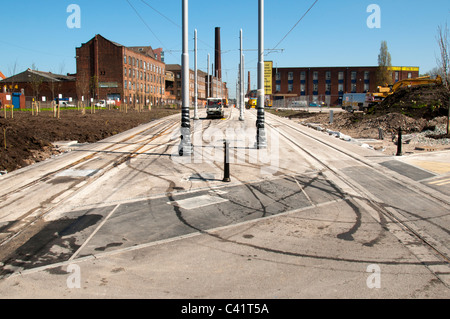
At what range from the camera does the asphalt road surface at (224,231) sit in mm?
4750

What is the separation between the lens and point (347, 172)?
12.4 metres

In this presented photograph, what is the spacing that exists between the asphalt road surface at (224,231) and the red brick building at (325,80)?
295 ft

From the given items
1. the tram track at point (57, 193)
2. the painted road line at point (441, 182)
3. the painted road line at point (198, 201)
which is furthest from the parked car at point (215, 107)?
the painted road line at point (198, 201)

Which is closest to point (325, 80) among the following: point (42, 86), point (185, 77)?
point (42, 86)

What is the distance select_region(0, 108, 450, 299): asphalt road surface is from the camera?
4750mm

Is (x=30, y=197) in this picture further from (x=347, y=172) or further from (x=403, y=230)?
(x=347, y=172)

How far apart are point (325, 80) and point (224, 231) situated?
99.2 meters

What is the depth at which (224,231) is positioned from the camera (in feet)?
22.4

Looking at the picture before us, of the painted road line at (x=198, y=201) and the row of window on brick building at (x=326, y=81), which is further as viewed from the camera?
the row of window on brick building at (x=326, y=81)

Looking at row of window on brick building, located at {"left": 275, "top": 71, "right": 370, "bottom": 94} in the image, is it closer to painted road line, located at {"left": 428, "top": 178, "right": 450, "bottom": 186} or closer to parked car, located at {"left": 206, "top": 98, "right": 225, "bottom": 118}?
parked car, located at {"left": 206, "top": 98, "right": 225, "bottom": 118}

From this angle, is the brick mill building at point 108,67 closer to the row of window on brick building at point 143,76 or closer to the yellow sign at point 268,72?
the row of window on brick building at point 143,76

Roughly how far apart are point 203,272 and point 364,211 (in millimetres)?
4371

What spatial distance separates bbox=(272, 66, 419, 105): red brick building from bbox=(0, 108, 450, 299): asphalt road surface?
295 ft
